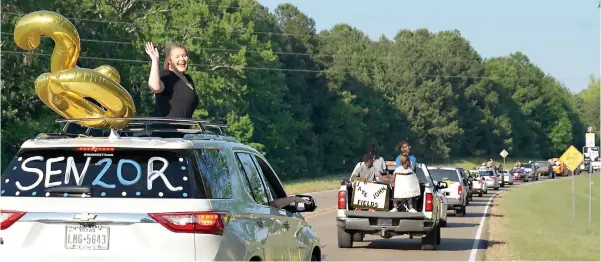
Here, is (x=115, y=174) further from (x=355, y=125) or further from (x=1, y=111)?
(x=355, y=125)

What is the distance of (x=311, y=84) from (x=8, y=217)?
11129cm

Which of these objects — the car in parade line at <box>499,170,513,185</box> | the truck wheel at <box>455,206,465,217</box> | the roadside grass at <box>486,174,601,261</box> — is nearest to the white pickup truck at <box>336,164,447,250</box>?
the roadside grass at <box>486,174,601,261</box>

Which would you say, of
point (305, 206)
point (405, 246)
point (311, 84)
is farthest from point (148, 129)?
point (311, 84)

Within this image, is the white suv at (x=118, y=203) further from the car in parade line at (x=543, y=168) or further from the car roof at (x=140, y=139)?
the car in parade line at (x=543, y=168)

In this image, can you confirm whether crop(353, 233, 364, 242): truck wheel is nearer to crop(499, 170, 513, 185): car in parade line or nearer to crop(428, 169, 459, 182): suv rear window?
crop(428, 169, 459, 182): suv rear window

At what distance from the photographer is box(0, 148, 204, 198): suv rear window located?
773cm

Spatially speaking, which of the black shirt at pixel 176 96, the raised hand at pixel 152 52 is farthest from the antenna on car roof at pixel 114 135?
the black shirt at pixel 176 96

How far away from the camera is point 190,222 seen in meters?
7.67

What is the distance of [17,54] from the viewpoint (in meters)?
59.5

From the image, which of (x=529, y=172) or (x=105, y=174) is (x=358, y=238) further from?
(x=529, y=172)

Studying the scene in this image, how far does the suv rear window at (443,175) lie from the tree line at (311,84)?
87.3 feet

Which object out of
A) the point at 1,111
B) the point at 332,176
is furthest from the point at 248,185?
the point at 332,176

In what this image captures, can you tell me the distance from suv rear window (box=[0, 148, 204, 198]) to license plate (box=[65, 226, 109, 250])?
239 millimetres

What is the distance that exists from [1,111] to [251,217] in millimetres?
51382
